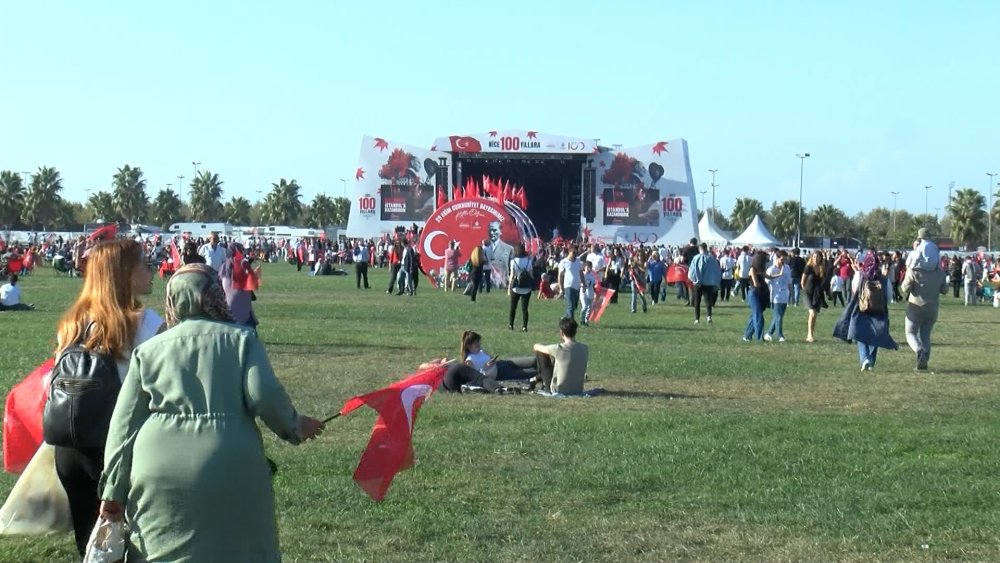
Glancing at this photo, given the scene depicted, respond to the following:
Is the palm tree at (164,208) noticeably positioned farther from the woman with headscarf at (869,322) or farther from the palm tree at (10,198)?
the woman with headscarf at (869,322)

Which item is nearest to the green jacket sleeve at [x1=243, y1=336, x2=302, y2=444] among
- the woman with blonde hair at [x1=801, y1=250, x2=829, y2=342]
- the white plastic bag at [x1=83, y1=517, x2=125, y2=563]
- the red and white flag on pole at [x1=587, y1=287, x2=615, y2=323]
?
the white plastic bag at [x1=83, y1=517, x2=125, y2=563]

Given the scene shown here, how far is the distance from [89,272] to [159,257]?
135 ft

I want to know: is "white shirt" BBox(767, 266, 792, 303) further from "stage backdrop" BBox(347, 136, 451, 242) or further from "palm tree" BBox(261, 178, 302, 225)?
"palm tree" BBox(261, 178, 302, 225)

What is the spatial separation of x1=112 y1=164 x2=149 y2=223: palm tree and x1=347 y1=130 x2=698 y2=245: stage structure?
218ft

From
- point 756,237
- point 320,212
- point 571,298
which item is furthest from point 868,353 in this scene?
point 320,212

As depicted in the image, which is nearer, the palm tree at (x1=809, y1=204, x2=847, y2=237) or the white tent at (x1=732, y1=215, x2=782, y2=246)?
the white tent at (x1=732, y1=215, x2=782, y2=246)

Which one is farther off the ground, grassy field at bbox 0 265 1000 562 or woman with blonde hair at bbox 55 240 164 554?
→ woman with blonde hair at bbox 55 240 164 554

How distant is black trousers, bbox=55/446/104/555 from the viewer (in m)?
5.57

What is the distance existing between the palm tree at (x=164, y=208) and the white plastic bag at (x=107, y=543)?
500 feet

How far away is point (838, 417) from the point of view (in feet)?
40.1

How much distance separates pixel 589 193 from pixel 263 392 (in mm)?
79353

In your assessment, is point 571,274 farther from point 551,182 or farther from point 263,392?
point 551,182

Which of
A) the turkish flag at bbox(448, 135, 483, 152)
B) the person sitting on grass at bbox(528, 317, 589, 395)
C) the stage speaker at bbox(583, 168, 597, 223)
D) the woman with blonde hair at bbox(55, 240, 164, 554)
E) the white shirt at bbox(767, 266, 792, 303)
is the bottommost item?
the person sitting on grass at bbox(528, 317, 589, 395)

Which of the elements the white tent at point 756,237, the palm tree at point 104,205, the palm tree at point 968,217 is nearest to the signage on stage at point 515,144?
the white tent at point 756,237
